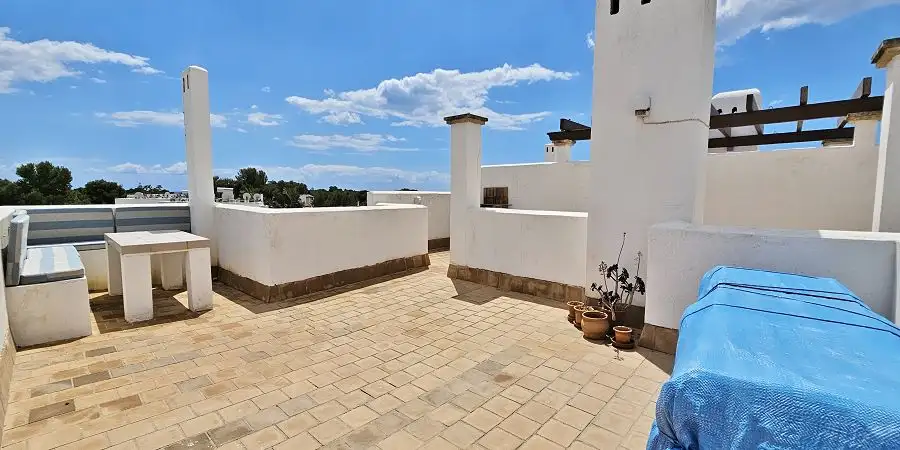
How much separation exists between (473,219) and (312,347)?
394cm

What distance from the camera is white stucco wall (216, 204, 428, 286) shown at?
19.9 ft

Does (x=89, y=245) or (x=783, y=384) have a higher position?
(x=783, y=384)

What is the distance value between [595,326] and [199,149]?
24.7 ft

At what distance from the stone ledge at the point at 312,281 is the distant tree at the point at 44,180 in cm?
2725

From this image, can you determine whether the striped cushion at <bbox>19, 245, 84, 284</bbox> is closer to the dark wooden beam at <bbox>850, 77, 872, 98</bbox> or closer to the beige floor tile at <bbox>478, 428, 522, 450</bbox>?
the beige floor tile at <bbox>478, 428, 522, 450</bbox>

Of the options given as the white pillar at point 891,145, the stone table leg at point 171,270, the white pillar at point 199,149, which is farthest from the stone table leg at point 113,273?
the white pillar at point 891,145

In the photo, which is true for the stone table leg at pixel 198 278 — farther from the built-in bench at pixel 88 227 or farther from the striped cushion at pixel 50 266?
the built-in bench at pixel 88 227

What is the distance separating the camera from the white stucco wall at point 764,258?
10.5 ft

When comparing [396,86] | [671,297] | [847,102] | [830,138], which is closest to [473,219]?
[671,297]

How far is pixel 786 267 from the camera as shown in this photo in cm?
350

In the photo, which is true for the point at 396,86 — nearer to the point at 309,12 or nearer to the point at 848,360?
the point at 309,12

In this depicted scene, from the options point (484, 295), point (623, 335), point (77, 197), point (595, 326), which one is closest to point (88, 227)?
point (484, 295)

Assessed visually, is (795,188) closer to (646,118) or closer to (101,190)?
(646,118)

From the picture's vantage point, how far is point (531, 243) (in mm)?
6559
